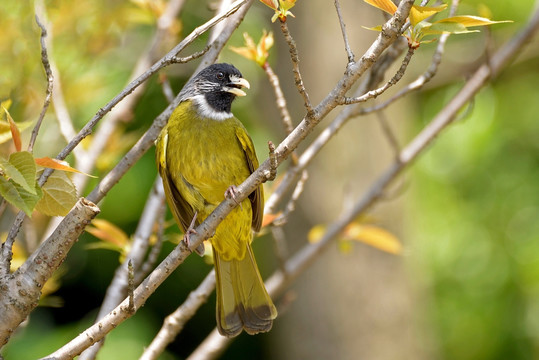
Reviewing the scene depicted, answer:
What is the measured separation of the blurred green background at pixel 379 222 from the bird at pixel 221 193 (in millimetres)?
1203

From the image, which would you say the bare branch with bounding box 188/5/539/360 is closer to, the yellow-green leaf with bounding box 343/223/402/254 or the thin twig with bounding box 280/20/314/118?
the yellow-green leaf with bounding box 343/223/402/254

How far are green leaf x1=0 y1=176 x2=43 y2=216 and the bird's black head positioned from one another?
1704 mm

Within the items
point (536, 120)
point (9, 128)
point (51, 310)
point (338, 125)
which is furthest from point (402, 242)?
point (9, 128)

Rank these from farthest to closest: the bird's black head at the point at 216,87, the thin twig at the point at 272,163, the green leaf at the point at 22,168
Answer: the bird's black head at the point at 216,87 < the thin twig at the point at 272,163 < the green leaf at the point at 22,168

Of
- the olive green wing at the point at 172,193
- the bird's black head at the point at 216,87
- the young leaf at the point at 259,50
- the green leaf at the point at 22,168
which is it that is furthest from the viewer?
the bird's black head at the point at 216,87

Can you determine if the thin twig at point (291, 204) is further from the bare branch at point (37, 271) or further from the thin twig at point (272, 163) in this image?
the bare branch at point (37, 271)

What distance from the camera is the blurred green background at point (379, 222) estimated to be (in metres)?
5.94

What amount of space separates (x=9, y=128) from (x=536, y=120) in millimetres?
6365

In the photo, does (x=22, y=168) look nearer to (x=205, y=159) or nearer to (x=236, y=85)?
(x=205, y=159)

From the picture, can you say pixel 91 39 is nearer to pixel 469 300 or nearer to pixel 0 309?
pixel 0 309

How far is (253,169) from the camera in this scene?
3.35 meters

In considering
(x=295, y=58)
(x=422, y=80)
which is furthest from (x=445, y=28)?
(x=422, y=80)

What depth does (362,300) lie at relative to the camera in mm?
5953

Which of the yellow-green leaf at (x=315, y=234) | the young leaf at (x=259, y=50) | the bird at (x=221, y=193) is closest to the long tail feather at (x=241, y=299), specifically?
the bird at (x=221, y=193)
